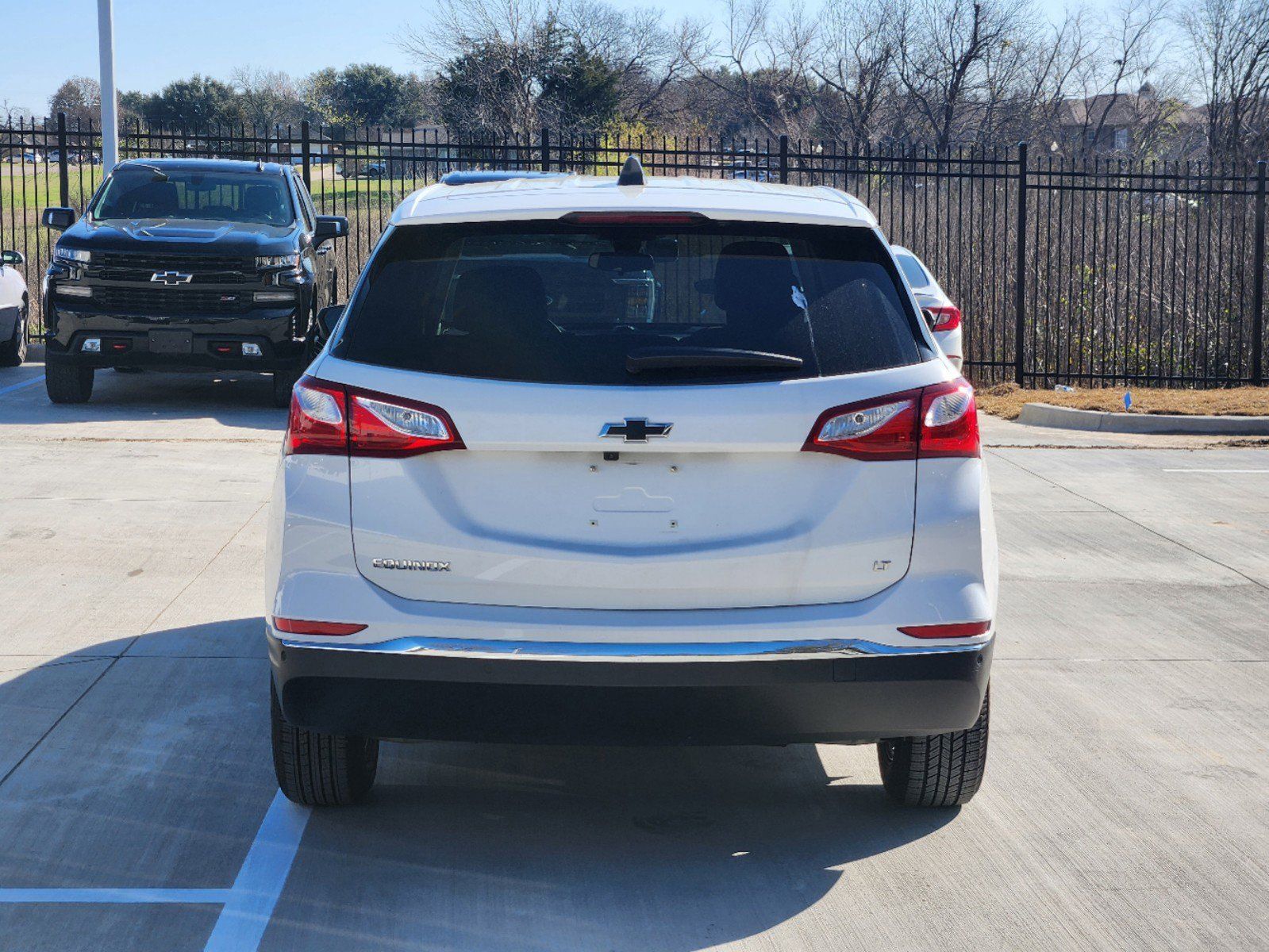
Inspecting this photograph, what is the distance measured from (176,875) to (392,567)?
1029mm

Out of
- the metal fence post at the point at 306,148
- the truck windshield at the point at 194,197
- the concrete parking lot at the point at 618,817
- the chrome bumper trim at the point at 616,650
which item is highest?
the metal fence post at the point at 306,148

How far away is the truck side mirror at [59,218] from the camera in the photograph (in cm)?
1254

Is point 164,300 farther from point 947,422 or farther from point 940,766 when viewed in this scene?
point 947,422


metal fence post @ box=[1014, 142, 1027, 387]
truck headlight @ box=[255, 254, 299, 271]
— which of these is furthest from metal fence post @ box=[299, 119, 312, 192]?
metal fence post @ box=[1014, 142, 1027, 387]

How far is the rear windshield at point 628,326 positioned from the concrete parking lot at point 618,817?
1302 mm

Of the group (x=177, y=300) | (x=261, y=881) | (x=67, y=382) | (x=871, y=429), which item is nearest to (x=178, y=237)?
(x=177, y=300)

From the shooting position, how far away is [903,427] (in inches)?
141

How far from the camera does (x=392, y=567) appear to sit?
3531 mm

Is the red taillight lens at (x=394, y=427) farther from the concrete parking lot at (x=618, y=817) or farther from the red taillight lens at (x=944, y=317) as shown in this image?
the red taillight lens at (x=944, y=317)

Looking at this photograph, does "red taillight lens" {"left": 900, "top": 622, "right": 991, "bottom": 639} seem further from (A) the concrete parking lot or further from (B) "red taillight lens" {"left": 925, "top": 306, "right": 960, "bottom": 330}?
(B) "red taillight lens" {"left": 925, "top": 306, "right": 960, "bottom": 330}

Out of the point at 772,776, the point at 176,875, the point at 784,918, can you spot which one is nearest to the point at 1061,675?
the point at 772,776

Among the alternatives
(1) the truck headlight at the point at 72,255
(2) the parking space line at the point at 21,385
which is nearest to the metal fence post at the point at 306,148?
(2) the parking space line at the point at 21,385

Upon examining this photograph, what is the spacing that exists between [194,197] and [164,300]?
1641 millimetres

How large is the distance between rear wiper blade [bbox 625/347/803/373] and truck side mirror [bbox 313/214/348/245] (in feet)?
30.8
